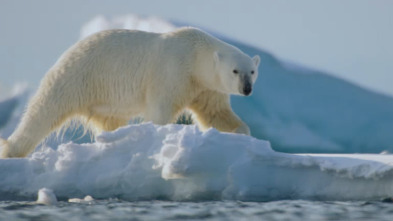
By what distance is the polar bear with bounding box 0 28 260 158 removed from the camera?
29.0 ft

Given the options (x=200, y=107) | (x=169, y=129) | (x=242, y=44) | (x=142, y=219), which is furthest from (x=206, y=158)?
(x=242, y=44)

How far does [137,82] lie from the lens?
30.0 feet

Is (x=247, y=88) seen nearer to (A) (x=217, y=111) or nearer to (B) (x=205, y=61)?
(B) (x=205, y=61)

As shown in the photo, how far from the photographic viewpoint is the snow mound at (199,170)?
6523 mm

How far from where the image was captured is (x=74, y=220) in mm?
5480

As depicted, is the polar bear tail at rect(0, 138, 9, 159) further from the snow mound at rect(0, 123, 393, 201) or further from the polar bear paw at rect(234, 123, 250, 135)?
the polar bear paw at rect(234, 123, 250, 135)

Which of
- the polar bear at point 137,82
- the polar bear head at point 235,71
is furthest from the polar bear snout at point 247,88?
the polar bear at point 137,82

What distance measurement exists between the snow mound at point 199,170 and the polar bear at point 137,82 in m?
1.77

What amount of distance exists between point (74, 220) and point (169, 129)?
1696 mm

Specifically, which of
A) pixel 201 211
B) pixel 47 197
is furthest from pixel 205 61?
pixel 201 211

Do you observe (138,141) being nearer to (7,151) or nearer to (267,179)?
(267,179)

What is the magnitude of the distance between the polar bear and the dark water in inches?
98.6

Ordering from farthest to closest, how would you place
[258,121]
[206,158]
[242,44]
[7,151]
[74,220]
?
[242,44]
[258,121]
[7,151]
[206,158]
[74,220]

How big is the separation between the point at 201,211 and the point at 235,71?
122 inches
